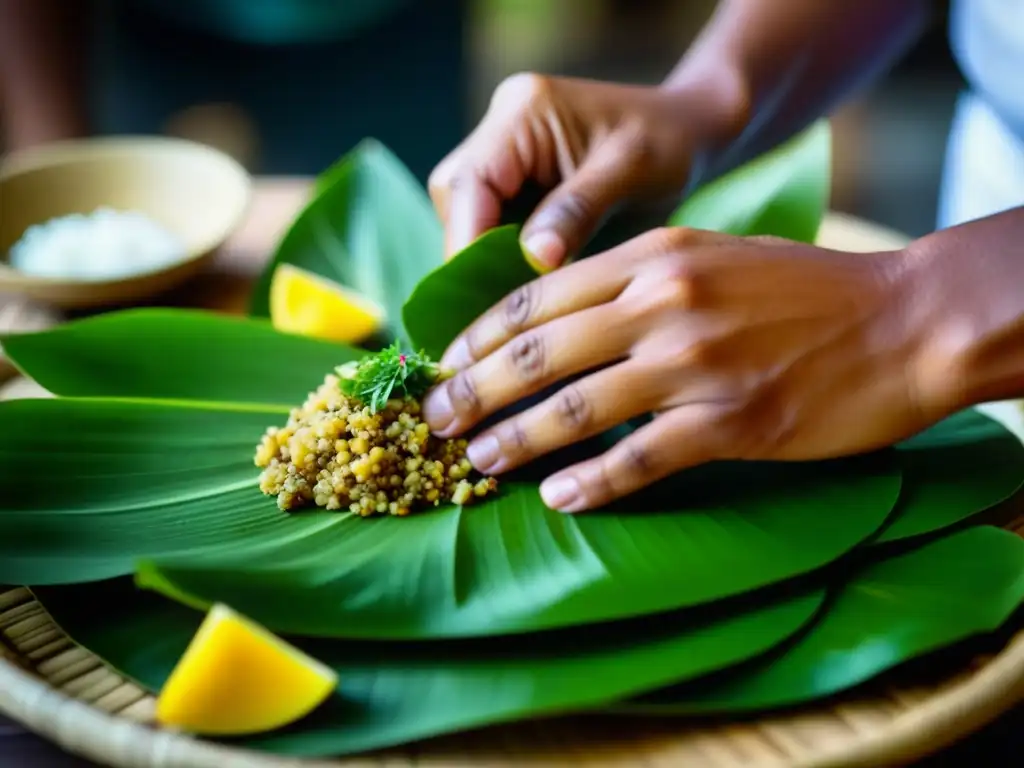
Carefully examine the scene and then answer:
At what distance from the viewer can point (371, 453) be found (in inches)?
41.8

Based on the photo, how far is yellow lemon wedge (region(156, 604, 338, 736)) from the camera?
84 cm

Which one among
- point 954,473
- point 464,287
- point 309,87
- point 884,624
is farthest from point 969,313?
point 309,87

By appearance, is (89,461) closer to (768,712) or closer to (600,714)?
(600,714)

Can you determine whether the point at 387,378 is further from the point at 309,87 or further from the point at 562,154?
the point at 309,87

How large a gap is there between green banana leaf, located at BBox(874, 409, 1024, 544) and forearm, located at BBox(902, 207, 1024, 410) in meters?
0.10

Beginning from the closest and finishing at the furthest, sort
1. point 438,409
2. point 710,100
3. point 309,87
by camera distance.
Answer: point 438,409 < point 710,100 < point 309,87

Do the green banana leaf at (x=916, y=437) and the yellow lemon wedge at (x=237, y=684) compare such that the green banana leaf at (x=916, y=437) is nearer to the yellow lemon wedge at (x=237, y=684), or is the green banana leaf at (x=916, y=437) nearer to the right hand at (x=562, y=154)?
the right hand at (x=562, y=154)

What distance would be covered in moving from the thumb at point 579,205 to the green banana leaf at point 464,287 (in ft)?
0.10

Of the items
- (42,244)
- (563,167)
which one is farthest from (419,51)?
(563,167)

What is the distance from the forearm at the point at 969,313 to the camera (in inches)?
40.6

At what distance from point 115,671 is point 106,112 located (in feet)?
9.82

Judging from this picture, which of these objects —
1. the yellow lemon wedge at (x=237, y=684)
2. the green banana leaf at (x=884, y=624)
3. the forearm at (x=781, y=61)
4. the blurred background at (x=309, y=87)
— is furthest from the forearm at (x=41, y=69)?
the green banana leaf at (x=884, y=624)

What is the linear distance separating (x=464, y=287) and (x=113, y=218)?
2.77 ft

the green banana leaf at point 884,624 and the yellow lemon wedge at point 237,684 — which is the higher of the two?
the yellow lemon wedge at point 237,684
